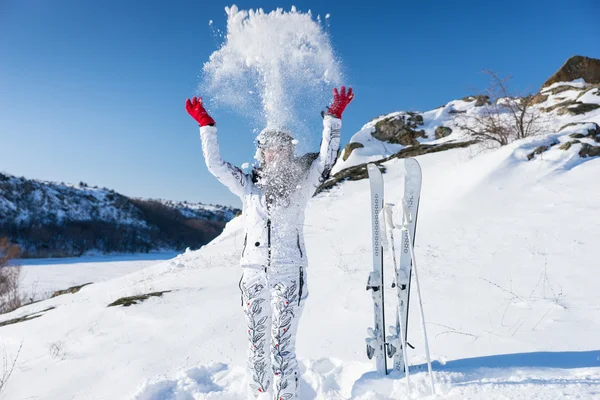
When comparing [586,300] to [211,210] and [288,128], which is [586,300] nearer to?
[288,128]

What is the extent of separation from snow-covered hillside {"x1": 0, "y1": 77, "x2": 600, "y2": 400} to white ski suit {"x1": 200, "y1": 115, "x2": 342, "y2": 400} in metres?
0.60

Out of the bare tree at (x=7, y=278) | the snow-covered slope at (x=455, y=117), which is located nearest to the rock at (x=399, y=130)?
the snow-covered slope at (x=455, y=117)

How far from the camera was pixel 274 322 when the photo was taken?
98.7 inches

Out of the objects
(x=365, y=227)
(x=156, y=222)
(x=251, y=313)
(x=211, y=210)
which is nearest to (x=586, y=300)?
(x=251, y=313)

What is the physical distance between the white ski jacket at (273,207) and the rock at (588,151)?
10071 mm

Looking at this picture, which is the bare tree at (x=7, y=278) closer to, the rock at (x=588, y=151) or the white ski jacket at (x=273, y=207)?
the white ski jacket at (x=273, y=207)

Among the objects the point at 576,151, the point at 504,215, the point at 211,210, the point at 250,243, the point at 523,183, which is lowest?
the point at 250,243

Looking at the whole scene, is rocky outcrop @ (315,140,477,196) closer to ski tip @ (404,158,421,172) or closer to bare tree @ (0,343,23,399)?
bare tree @ (0,343,23,399)

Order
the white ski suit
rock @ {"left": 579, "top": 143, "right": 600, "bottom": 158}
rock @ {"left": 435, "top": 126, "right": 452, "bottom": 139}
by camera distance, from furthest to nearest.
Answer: rock @ {"left": 435, "top": 126, "right": 452, "bottom": 139} → rock @ {"left": 579, "top": 143, "right": 600, "bottom": 158} → the white ski suit

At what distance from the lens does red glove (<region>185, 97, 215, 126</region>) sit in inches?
101

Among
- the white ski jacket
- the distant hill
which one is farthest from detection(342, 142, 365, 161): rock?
the distant hill

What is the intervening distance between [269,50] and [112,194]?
118750 millimetres

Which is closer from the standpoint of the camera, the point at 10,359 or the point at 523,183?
the point at 10,359

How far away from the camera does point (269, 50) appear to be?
3090 millimetres
